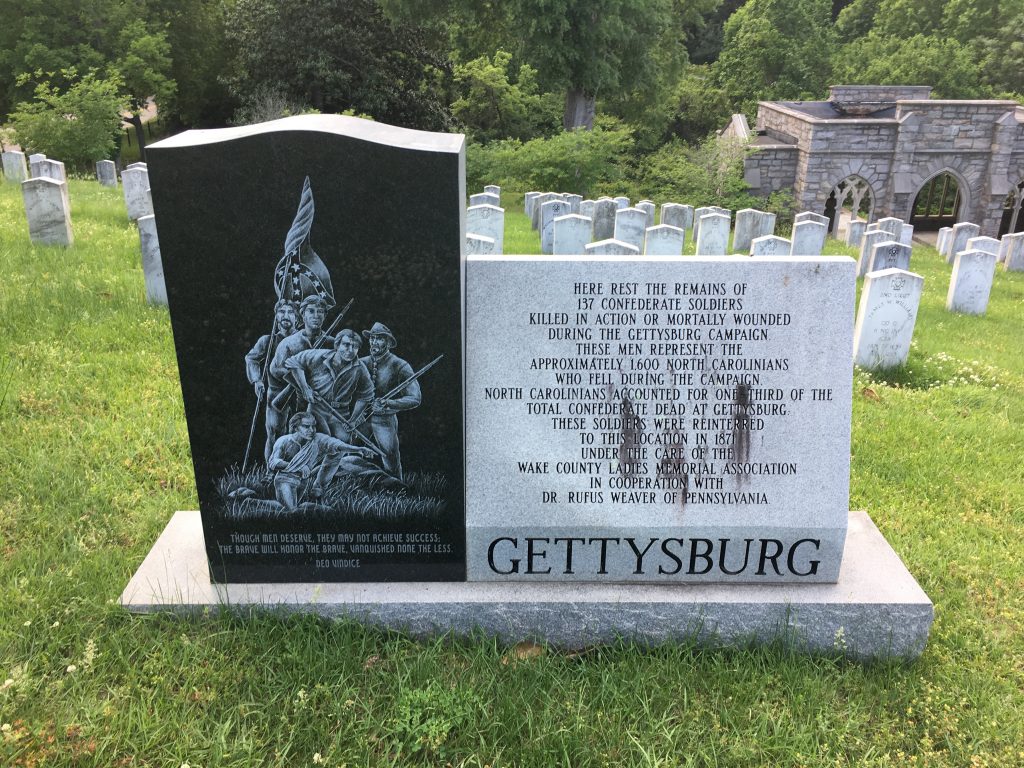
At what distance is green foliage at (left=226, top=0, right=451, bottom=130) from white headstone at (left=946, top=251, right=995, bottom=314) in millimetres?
19369

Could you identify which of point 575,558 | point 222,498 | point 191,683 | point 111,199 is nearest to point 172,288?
point 222,498

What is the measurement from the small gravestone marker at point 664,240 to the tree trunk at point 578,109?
17.3 m

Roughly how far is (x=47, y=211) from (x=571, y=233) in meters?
6.29

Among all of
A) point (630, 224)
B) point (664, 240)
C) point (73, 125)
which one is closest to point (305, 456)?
point (664, 240)

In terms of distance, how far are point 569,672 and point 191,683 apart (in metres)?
1.46

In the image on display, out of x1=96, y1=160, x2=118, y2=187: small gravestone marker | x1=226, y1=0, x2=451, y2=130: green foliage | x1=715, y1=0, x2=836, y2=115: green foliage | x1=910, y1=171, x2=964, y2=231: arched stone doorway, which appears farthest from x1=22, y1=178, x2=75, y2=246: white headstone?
x1=715, y1=0, x2=836, y2=115: green foliage

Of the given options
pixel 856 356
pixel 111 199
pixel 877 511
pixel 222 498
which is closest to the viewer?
pixel 222 498

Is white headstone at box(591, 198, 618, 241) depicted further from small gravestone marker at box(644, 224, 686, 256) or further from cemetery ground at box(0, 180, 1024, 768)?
cemetery ground at box(0, 180, 1024, 768)

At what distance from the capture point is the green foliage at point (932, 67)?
108 feet

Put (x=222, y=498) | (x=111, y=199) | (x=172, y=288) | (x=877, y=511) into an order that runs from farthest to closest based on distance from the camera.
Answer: (x=111, y=199) → (x=877, y=511) → (x=222, y=498) → (x=172, y=288)

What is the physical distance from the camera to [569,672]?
3.17 meters

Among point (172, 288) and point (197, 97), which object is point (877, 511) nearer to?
point (172, 288)

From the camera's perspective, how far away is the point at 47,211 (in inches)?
360

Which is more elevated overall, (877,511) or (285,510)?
(285,510)
